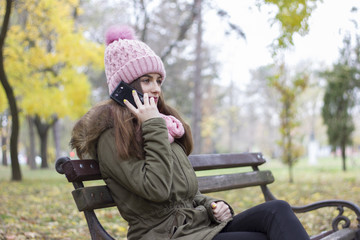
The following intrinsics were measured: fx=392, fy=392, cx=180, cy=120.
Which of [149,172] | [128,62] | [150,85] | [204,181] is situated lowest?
[204,181]

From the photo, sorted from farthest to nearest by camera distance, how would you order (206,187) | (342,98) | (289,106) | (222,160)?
1. (342,98)
2. (289,106)
3. (222,160)
4. (206,187)

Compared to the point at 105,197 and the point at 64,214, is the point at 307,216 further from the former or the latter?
the point at 105,197

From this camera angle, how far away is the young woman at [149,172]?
2.00 m

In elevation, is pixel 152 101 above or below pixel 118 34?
below

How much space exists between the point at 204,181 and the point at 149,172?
1062mm

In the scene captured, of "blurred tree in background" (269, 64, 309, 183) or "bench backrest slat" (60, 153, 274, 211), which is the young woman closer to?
"bench backrest slat" (60, 153, 274, 211)

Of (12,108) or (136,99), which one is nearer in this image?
(136,99)

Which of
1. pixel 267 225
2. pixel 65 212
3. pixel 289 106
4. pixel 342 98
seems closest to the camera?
pixel 267 225

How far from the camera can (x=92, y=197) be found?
83.8 inches

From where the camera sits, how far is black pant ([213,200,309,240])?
199 cm

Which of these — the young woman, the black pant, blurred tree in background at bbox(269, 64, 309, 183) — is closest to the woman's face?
the young woman

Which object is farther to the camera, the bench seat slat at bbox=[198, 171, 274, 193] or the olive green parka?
the bench seat slat at bbox=[198, 171, 274, 193]

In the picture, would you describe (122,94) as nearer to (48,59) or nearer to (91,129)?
(91,129)

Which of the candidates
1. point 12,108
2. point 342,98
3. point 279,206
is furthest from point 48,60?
point 279,206
